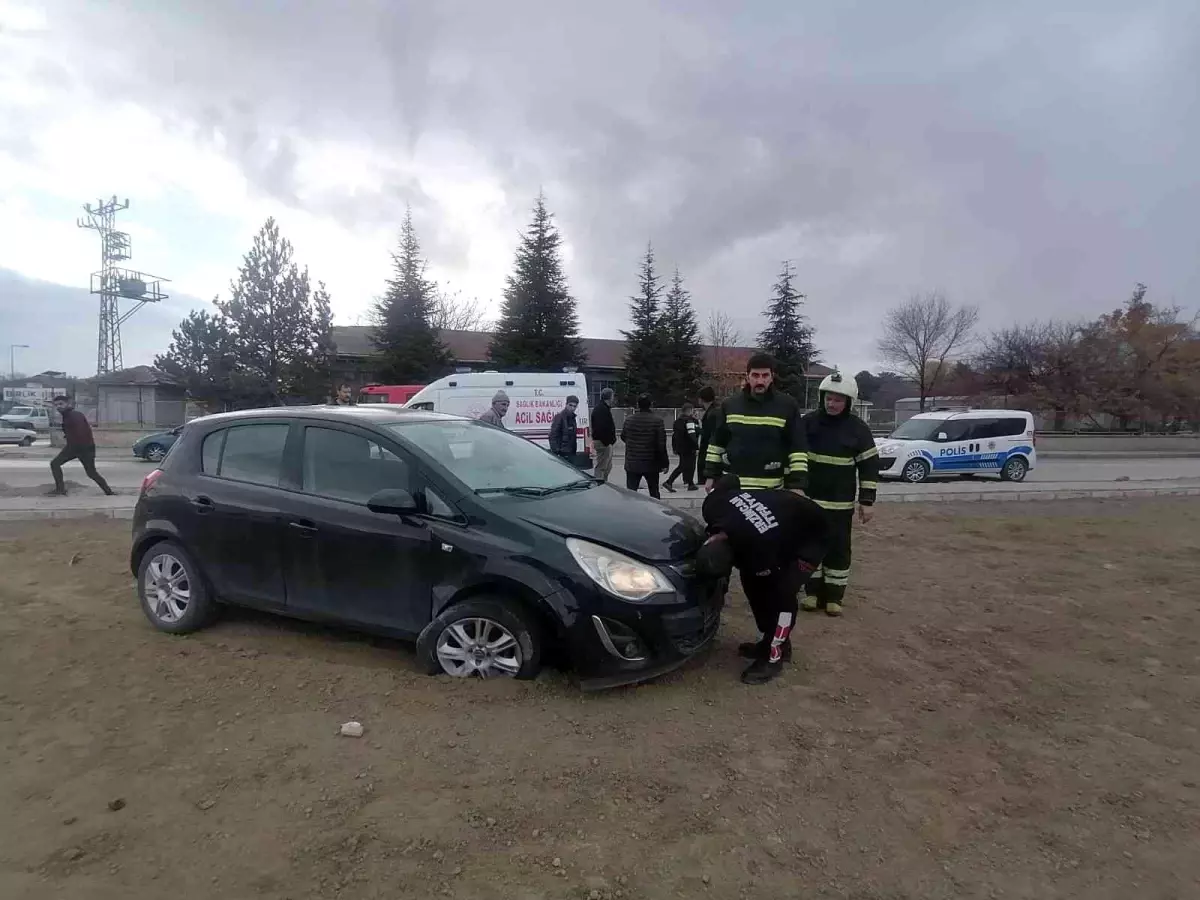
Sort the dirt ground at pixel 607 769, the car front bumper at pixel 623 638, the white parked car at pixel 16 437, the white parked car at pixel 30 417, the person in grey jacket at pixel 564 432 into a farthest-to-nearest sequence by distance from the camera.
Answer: the white parked car at pixel 30 417 → the white parked car at pixel 16 437 → the person in grey jacket at pixel 564 432 → the car front bumper at pixel 623 638 → the dirt ground at pixel 607 769

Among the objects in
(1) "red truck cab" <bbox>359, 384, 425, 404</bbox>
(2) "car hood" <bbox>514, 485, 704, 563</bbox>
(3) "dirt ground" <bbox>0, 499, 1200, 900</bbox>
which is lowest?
(3) "dirt ground" <bbox>0, 499, 1200, 900</bbox>

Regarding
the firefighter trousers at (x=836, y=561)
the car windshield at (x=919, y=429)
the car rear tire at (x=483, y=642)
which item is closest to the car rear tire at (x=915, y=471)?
the car windshield at (x=919, y=429)

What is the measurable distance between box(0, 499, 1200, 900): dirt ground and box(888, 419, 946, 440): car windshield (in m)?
12.1

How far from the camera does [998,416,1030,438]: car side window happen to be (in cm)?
1706

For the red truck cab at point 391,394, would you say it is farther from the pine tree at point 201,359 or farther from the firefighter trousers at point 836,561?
the firefighter trousers at point 836,561

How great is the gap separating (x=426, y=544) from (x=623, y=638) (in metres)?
1.17

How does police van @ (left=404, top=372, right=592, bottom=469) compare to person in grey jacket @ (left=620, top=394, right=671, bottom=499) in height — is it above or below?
above

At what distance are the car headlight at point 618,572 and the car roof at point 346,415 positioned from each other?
1.58 metres

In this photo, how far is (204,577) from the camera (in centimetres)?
467

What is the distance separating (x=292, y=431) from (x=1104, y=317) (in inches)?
1672

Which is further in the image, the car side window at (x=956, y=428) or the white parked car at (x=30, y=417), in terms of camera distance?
the white parked car at (x=30, y=417)

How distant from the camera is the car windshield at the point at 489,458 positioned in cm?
424

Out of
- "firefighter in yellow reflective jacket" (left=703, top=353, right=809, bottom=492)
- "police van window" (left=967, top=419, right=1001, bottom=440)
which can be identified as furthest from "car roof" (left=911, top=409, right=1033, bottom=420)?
"firefighter in yellow reflective jacket" (left=703, top=353, right=809, bottom=492)

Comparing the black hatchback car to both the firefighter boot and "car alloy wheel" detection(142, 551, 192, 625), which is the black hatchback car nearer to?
"car alloy wheel" detection(142, 551, 192, 625)
